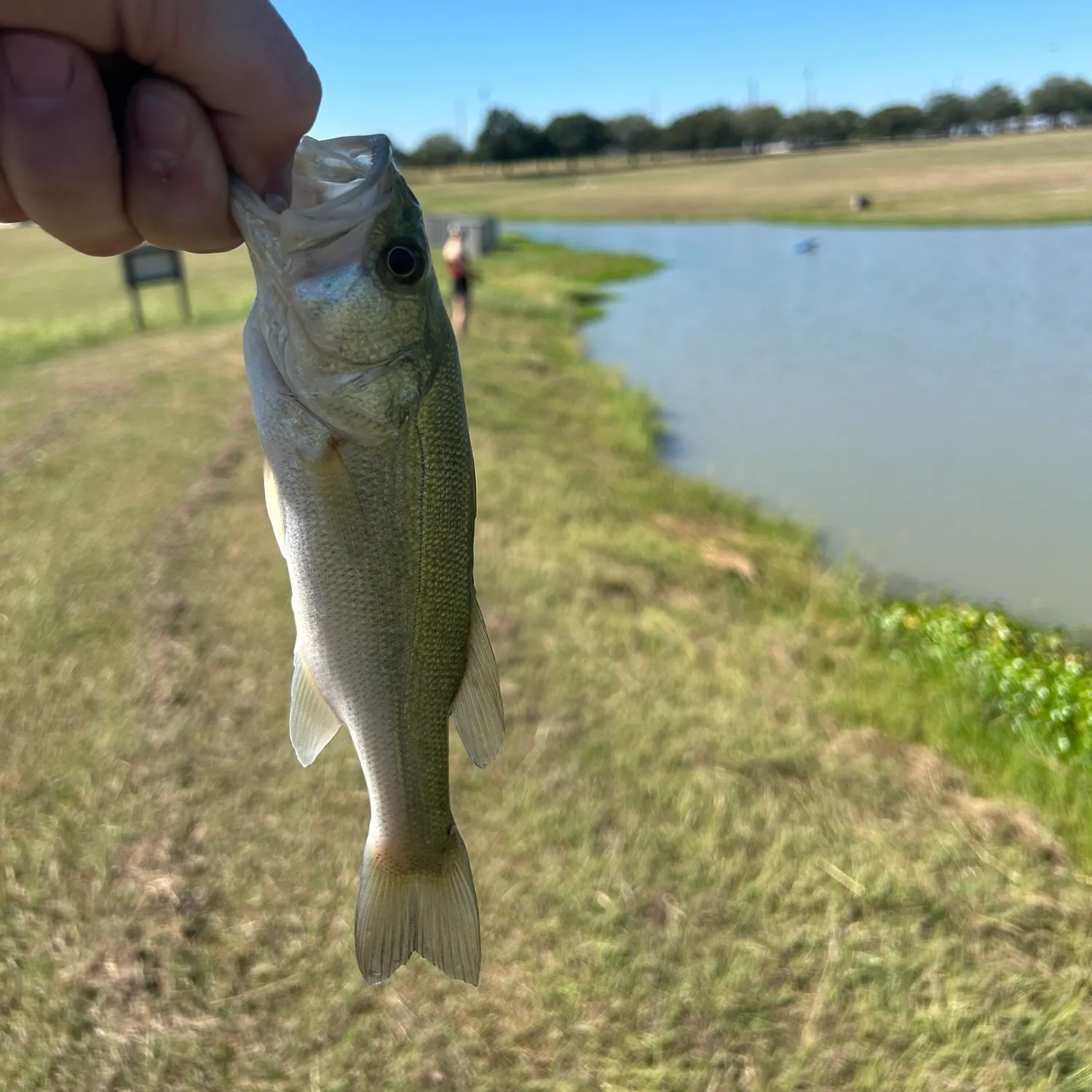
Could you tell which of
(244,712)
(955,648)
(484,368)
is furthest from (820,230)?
(244,712)

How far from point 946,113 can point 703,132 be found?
101ft

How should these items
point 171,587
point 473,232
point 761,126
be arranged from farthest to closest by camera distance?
point 761,126, point 473,232, point 171,587

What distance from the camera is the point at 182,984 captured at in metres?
A: 2.79

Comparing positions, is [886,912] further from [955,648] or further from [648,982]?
[955,648]

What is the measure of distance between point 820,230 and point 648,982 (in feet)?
119

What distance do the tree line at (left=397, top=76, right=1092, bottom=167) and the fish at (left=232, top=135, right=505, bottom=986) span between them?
7354 centimetres

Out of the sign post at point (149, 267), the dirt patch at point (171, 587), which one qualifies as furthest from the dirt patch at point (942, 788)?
the sign post at point (149, 267)

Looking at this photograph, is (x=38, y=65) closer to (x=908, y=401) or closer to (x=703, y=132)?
(x=908, y=401)

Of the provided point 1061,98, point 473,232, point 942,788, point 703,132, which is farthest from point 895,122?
point 942,788

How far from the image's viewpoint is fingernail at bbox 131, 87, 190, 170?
1.35 metres

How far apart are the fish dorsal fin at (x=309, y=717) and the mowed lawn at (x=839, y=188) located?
3236 centimetres

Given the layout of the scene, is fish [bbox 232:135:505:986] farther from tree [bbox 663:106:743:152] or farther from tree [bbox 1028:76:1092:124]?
tree [bbox 663:106:743:152]

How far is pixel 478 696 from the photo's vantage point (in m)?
1.68

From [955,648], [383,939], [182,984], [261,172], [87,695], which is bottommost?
[955,648]
